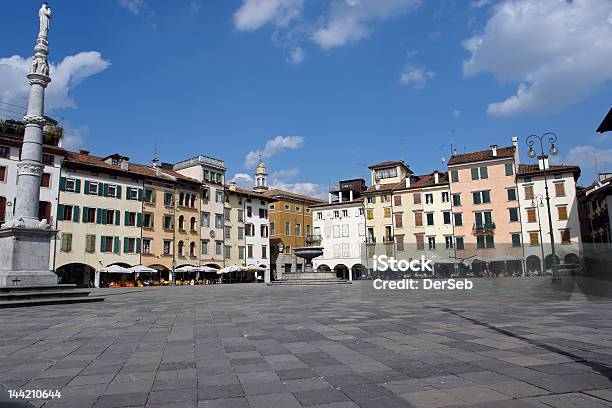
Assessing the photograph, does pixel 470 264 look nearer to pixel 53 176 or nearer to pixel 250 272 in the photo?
pixel 250 272

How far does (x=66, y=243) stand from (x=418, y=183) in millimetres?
43466

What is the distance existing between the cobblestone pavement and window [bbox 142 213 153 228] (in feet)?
131

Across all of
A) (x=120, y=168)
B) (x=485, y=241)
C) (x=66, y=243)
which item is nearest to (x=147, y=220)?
(x=120, y=168)

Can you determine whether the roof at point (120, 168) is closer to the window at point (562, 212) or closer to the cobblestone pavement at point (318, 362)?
the cobblestone pavement at point (318, 362)

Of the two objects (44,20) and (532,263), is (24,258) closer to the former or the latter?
(44,20)

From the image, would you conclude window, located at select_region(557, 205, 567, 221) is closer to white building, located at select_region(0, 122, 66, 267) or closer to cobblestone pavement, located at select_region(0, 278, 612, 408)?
cobblestone pavement, located at select_region(0, 278, 612, 408)

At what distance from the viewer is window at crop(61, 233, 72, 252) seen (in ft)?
135

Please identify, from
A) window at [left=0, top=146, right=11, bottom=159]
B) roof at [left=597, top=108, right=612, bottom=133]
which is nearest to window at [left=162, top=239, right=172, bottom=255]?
→ window at [left=0, top=146, right=11, bottom=159]

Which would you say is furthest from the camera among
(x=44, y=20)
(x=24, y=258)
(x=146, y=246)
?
(x=146, y=246)

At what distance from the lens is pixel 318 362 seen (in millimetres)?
6000

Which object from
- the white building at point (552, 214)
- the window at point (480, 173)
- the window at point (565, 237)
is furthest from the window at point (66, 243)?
the window at point (565, 237)

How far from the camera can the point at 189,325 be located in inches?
405

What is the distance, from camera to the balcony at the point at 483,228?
5441 cm

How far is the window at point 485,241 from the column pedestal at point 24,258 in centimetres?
4888
